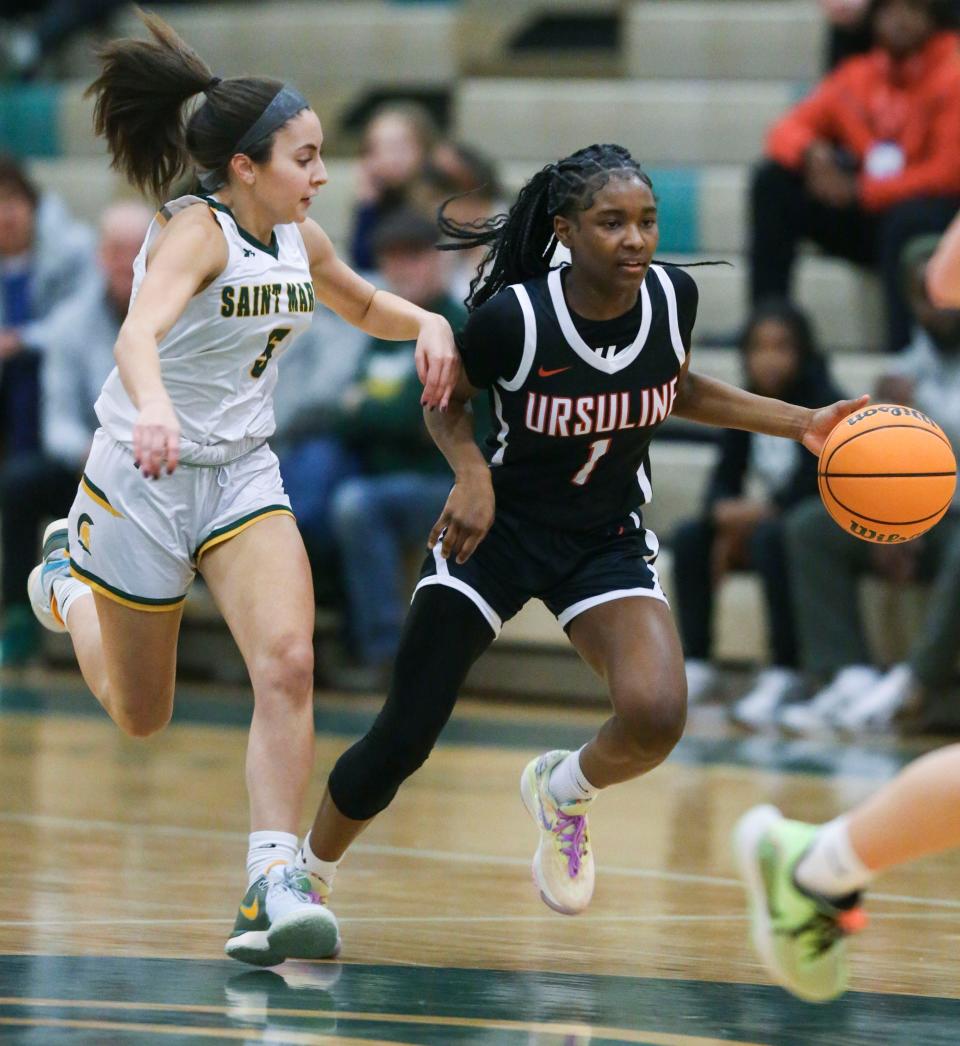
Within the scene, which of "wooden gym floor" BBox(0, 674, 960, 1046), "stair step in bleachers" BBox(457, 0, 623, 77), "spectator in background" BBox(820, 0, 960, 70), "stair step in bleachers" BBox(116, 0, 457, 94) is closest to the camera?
"wooden gym floor" BBox(0, 674, 960, 1046)

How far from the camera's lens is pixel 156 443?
12.4 ft

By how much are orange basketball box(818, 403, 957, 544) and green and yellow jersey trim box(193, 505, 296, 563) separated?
48.8 inches

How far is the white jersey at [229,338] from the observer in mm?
4387

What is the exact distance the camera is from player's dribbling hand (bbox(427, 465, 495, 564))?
169 inches

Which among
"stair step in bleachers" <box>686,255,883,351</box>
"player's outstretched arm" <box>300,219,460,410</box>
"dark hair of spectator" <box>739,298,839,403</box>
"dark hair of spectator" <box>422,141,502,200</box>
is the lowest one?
"player's outstretched arm" <box>300,219,460,410</box>

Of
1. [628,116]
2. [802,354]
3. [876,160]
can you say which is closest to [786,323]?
[802,354]

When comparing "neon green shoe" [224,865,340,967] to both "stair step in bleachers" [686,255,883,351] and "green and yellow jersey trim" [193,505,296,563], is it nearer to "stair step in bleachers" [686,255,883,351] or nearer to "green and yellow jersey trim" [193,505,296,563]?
"green and yellow jersey trim" [193,505,296,563]

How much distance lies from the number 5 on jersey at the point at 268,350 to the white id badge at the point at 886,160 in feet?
18.4

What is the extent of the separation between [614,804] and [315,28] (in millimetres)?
7359

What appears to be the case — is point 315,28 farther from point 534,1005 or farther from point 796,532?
point 534,1005

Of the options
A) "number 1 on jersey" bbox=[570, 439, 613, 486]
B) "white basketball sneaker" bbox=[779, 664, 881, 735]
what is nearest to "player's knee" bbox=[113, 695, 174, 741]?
"number 1 on jersey" bbox=[570, 439, 613, 486]

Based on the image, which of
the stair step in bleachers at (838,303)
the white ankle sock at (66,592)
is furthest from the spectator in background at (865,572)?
the white ankle sock at (66,592)

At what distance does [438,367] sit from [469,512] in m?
0.32

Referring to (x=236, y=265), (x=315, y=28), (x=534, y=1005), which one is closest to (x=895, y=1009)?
(x=534, y=1005)
